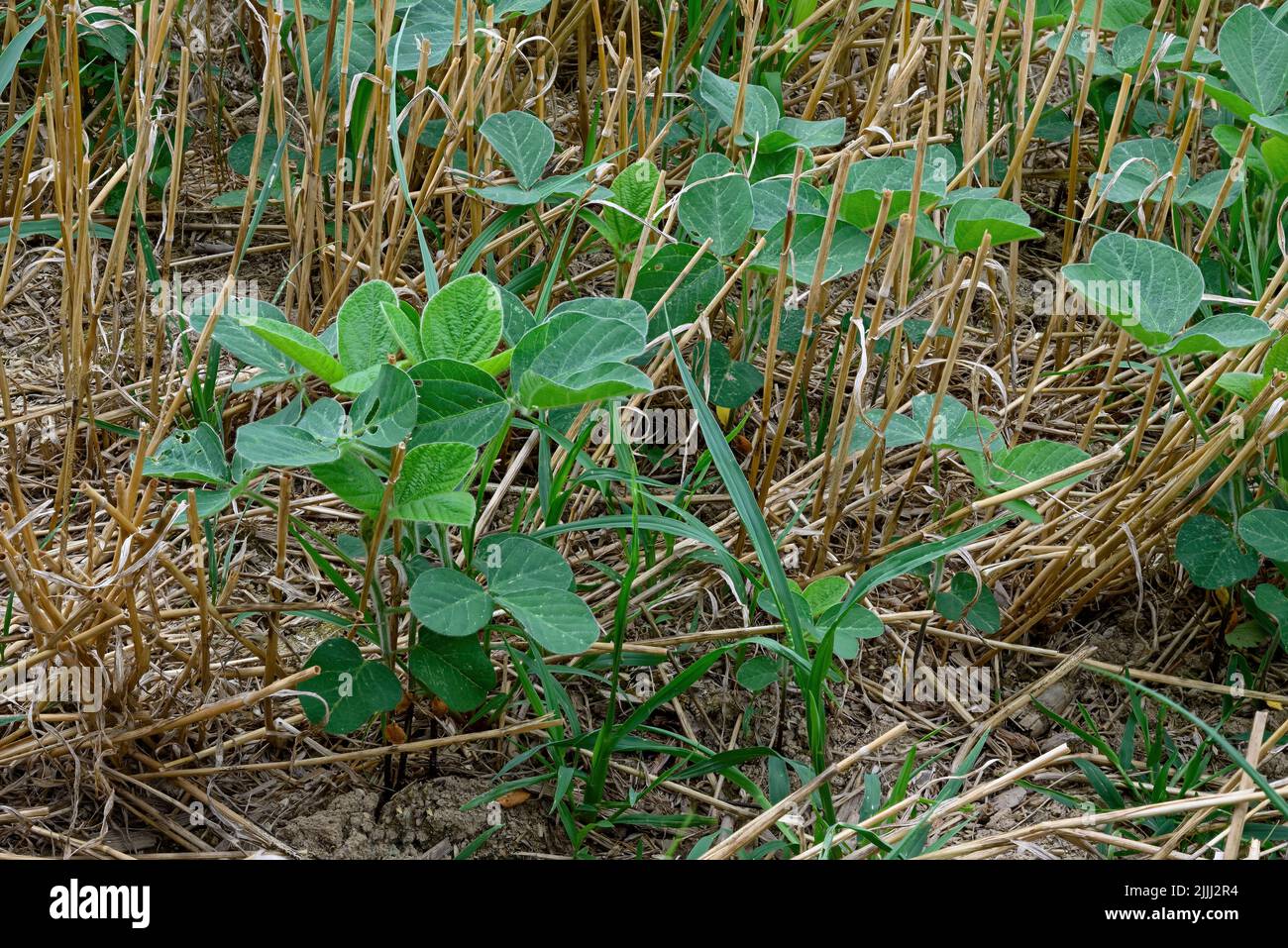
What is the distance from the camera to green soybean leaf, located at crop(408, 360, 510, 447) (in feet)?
3.46

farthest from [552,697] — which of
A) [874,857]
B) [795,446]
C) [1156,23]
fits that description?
[1156,23]

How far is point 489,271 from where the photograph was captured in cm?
158

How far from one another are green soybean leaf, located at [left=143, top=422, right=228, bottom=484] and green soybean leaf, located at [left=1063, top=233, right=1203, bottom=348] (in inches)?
33.7

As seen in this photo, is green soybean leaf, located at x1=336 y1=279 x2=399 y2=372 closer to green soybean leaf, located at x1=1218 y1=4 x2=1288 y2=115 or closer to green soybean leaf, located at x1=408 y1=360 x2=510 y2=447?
green soybean leaf, located at x1=408 y1=360 x2=510 y2=447

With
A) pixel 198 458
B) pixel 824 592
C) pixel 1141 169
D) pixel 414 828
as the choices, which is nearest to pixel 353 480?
pixel 198 458

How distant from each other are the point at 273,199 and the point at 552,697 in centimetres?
107

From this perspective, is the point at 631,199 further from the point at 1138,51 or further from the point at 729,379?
the point at 1138,51

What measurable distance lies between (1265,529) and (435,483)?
868 mm

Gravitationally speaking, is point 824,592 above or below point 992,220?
below

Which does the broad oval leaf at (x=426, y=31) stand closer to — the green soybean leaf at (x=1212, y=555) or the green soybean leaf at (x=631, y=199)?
the green soybean leaf at (x=631, y=199)

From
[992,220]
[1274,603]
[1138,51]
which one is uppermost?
[1138,51]

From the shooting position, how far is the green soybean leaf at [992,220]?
1292mm

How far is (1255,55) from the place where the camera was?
1.51m

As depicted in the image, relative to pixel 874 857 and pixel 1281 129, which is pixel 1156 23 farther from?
pixel 874 857
